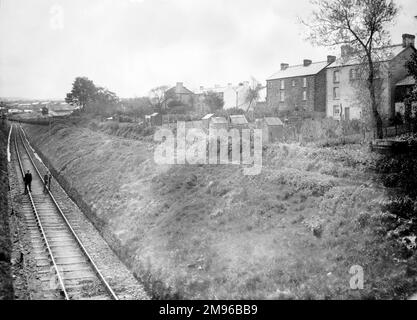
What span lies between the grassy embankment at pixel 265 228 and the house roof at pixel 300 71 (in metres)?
26.6

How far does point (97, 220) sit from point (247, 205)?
838 centimetres

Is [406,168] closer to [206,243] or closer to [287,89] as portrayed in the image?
[206,243]

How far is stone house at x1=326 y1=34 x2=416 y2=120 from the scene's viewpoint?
70.6 feet

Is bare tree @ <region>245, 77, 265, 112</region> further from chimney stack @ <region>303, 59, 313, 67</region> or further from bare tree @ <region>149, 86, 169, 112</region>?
bare tree @ <region>149, 86, 169, 112</region>

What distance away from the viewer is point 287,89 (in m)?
46.3

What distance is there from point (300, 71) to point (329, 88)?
6250 mm

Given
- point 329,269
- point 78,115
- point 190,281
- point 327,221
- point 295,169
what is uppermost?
point 78,115

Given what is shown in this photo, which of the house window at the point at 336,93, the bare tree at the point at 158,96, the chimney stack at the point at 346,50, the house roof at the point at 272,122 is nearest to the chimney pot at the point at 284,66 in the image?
the house window at the point at 336,93

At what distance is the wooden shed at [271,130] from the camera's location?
23.7m

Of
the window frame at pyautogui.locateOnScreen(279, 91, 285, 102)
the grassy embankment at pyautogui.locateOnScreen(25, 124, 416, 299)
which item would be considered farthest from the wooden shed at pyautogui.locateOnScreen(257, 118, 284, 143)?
the window frame at pyautogui.locateOnScreen(279, 91, 285, 102)

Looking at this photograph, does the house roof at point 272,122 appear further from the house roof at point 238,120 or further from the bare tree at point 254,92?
the bare tree at point 254,92

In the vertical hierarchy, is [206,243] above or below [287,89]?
below

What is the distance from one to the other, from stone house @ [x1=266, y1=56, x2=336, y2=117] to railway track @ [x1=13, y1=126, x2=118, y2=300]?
26.6 meters
